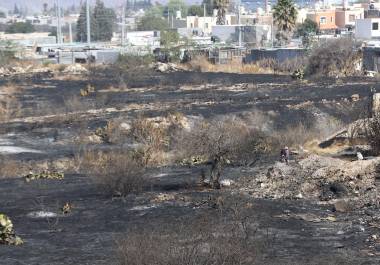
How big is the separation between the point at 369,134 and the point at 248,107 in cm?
1785

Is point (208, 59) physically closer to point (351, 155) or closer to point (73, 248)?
point (351, 155)

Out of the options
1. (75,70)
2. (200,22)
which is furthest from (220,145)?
(200,22)

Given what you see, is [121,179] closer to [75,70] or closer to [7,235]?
[7,235]

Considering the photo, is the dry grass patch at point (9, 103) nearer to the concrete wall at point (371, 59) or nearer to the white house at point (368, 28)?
the concrete wall at point (371, 59)

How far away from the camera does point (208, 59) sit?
8638cm

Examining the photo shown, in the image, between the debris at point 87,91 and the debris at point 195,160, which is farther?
the debris at point 87,91

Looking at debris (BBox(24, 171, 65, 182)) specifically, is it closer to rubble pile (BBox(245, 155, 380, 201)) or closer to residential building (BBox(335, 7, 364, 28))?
rubble pile (BBox(245, 155, 380, 201))

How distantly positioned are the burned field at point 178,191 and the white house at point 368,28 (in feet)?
164

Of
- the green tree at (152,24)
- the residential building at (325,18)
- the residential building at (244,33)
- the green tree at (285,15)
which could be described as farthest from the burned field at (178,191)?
the green tree at (152,24)

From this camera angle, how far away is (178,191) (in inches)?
931

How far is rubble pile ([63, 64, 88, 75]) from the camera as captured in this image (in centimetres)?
7846

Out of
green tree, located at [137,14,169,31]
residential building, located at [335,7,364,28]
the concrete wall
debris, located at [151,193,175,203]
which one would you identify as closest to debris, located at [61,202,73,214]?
debris, located at [151,193,175,203]

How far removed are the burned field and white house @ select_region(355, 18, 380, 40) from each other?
164 feet

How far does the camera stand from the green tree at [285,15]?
83.3 meters
